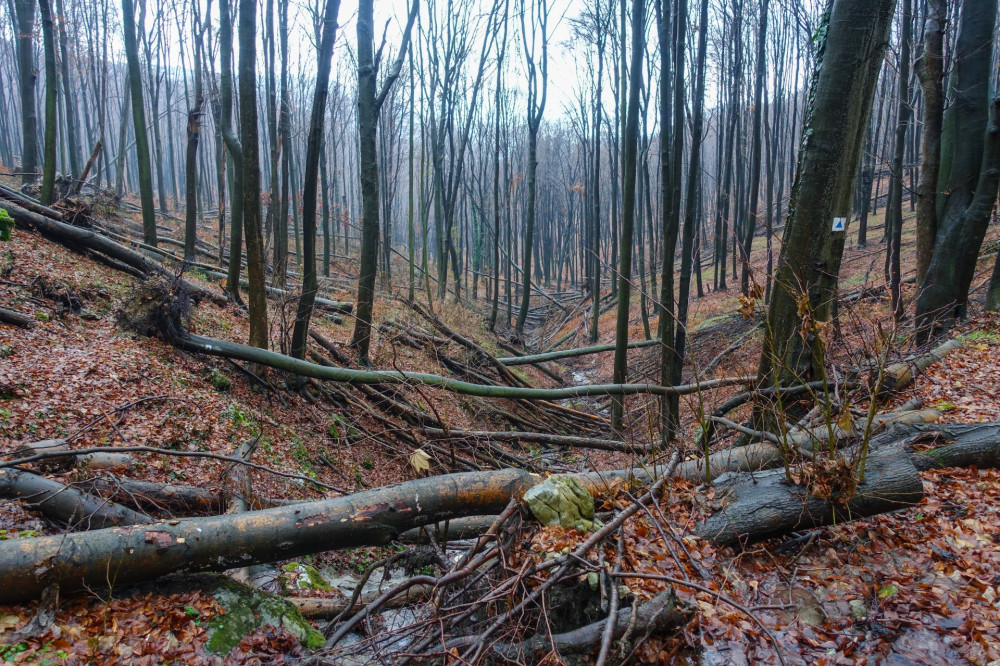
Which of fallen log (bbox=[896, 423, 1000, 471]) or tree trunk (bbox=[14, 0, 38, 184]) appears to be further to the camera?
tree trunk (bbox=[14, 0, 38, 184])

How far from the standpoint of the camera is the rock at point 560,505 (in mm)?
3439

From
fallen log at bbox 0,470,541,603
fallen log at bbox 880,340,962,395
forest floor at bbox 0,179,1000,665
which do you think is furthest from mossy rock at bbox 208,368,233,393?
fallen log at bbox 880,340,962,395

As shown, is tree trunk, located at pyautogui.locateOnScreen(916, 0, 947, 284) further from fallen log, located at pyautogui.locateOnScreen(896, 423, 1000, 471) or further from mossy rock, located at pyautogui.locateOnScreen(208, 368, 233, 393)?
mossy rock, located at pyautogui.locateOnScreen(208, 368, 233, 393)

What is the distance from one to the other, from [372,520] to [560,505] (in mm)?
1315

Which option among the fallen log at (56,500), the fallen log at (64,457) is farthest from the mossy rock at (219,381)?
the fallen log at (56,500)

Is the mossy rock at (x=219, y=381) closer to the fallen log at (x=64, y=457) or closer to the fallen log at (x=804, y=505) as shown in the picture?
the fallen log at (x=64, y=457)

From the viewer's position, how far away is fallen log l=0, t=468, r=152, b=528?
11.8 ft

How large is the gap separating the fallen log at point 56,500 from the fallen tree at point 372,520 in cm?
60

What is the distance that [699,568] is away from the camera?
3.16 m

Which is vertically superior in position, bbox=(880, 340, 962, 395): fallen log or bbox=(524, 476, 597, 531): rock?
bbox=(880, 340, 962, 395): fallen log

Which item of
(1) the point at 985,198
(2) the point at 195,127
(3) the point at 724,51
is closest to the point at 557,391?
(1) the point at 985,198

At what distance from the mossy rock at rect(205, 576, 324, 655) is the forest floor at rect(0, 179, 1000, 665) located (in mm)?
63

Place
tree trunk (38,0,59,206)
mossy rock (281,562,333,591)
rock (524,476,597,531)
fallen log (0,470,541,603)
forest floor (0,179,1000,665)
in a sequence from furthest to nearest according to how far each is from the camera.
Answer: tree trunk (38,0,59,206)
mossy rock (281,562,333,591)
rock (524,476,597,531)
fallen log (0,470,541,603)
forest floor (0,179,1000,665)

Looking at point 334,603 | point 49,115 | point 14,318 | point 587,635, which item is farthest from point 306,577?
point 49,115
